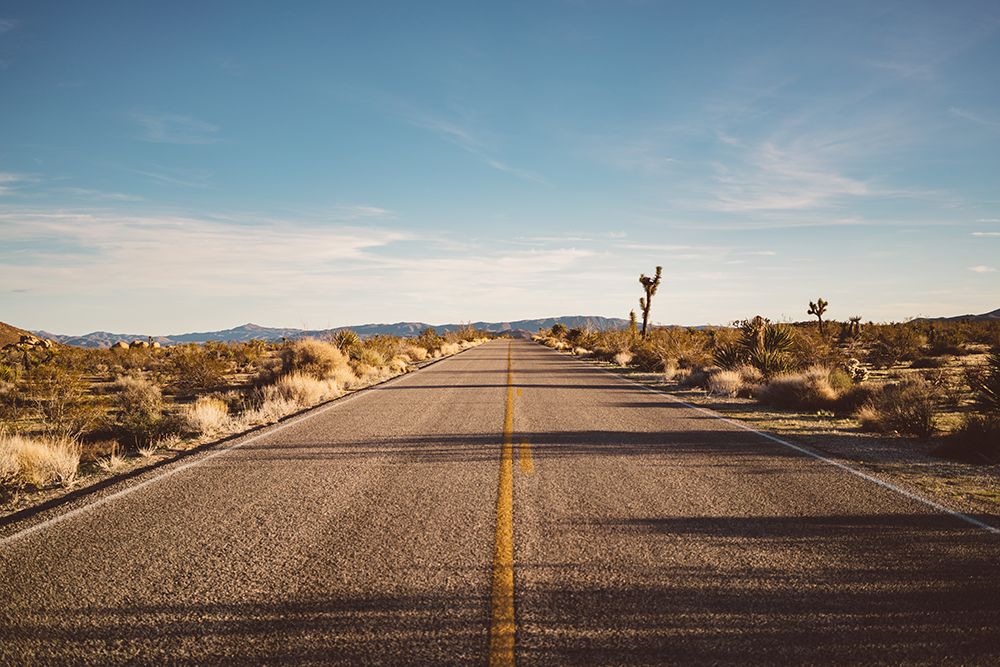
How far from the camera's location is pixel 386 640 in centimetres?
304

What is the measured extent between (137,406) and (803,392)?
57.1 feet

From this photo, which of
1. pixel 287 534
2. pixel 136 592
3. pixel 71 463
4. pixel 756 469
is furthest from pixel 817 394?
pixel 71 463

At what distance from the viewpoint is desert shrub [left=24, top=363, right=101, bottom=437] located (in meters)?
12.9

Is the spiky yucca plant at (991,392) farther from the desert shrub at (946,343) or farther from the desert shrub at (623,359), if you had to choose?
the desert shrub at (946,343)

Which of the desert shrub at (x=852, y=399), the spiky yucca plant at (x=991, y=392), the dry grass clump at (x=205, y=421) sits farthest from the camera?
the desert shrub at (x=852, y=399)

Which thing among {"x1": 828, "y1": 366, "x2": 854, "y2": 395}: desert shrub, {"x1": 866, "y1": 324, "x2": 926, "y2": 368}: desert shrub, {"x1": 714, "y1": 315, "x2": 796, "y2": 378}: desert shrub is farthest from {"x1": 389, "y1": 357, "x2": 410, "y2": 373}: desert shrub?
{"x1": 866, "y1": 324, "x2": 926, "y2": 368}: desert shrub

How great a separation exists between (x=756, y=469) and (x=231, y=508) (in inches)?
237

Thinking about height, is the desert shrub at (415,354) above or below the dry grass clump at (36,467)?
above

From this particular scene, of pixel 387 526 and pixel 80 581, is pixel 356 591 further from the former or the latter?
pixel 80 581

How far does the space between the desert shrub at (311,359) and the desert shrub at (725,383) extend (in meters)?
12.2

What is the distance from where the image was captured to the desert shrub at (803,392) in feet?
39.9

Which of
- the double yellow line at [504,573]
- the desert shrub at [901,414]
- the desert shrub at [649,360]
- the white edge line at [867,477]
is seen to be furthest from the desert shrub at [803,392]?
the desert shrub at [649,360]

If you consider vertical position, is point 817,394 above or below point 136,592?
above

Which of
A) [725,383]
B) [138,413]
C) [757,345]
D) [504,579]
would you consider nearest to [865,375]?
[757,345]
